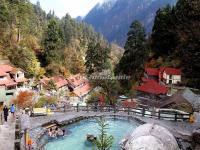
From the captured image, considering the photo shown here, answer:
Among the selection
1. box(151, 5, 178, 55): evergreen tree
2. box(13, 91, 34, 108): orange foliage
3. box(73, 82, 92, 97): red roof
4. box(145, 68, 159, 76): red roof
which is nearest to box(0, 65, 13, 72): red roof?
box(13, 91, 34, 108): orange foliage

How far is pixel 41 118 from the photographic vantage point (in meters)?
34.5

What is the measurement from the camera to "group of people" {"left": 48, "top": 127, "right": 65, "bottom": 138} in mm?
30514

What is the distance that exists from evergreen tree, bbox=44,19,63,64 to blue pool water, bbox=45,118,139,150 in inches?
2032

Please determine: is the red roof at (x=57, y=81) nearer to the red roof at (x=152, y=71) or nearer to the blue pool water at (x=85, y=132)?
the red roof at (x=152, y=71)

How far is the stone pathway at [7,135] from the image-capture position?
25484mm

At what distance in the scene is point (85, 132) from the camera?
107 ft

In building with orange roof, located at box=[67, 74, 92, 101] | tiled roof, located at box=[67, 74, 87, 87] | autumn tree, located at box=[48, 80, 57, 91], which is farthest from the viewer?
A: tiled roof, located at box=[67, 74, 87, 87]

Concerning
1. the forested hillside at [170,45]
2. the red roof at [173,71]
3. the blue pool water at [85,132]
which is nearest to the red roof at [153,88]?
the red roof at [173,71]

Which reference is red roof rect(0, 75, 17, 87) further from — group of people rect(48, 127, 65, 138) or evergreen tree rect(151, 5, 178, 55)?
group of people rect(48, 127, 65, 138)

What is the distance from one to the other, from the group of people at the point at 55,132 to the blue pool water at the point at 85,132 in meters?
0.59

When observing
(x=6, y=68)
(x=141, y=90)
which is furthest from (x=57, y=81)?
(x=141, y=90)

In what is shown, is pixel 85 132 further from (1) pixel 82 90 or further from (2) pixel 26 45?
(2) pixel 26 45

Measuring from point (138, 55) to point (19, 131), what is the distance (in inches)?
1830

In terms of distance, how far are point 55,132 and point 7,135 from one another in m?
4.63
